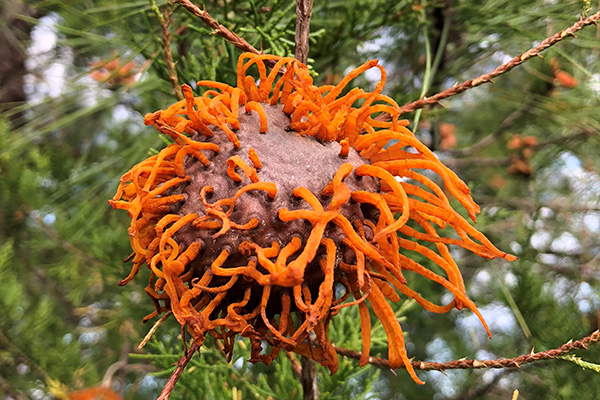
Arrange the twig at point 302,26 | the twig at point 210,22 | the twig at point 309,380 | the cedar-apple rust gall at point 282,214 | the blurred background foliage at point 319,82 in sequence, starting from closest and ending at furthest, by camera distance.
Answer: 1. the cedar-apple rust gall at point 282,214
2. the twig at point 210,22
3. the twig at point 302,26
4. the twig at point 309,380
5. the blurred background foliage at point 319,82

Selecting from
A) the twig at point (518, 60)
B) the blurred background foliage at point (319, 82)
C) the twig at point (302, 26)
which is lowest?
the blurred background foliage at point (319, 82)

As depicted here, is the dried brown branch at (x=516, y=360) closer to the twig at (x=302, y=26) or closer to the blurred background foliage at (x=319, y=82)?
the blurred background foliage at (x=319, y=82)

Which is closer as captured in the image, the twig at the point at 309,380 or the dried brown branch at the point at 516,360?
the dried brown branch at the point at 516,360

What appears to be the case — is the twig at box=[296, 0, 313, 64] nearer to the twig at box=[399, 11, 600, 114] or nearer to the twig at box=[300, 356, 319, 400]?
the twig at box=[399, 11, 600, 114]

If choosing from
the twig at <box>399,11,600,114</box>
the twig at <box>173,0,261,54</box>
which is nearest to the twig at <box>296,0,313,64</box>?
the twig at <box>173,0,261,54</box>

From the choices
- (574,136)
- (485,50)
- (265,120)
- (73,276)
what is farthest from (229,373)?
(574,136)

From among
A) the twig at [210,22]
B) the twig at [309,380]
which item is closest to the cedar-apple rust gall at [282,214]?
the twig at [210,22]
